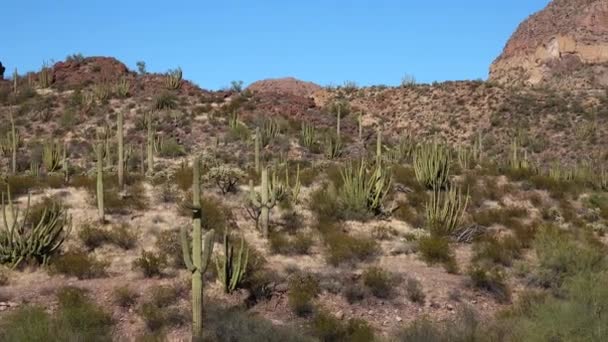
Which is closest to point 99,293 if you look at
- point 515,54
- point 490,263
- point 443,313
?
point 443,313

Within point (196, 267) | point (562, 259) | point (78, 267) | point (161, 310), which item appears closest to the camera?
point (196, 267)

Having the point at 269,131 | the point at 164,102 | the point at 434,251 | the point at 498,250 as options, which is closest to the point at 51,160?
the point at 269,131

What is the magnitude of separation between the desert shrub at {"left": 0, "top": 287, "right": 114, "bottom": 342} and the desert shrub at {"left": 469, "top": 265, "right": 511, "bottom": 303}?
592 cm

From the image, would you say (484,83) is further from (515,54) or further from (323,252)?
(323,252)

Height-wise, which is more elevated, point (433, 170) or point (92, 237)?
point (433, 170)

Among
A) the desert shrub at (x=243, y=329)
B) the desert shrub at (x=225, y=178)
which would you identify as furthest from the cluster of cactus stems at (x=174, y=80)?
the desert shrub at (x=243, y=329)

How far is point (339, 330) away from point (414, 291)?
6.94ft

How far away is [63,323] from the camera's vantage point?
891 cm

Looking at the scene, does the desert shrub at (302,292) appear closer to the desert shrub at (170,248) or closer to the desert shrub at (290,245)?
the desert shrub at (290,245)

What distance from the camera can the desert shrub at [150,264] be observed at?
11.7 m

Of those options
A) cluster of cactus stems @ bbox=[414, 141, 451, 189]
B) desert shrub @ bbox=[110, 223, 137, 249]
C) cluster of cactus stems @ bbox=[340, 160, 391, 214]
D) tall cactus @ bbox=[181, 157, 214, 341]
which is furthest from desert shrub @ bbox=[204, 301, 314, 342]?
cluster of cactus stems @ bbox=[414, 141, 451, 189]

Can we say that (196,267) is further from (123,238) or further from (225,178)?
(225,178)

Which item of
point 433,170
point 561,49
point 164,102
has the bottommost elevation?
point 433,170

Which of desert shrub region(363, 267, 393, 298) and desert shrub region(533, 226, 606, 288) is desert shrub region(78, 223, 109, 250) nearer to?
desert shrub region(363, 267, 393, 298)
